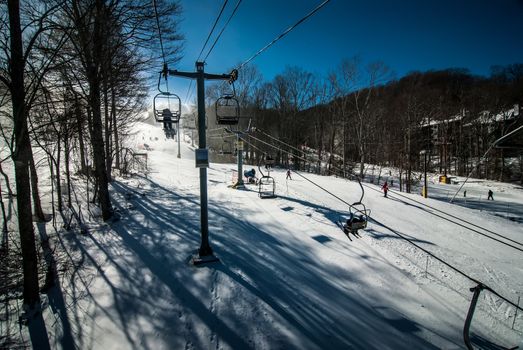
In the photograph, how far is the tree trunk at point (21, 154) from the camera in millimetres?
3646

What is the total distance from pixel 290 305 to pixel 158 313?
226 cm

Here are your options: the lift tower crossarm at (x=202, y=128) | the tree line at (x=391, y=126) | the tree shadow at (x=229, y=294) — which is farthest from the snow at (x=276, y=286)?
the tree line at (x=391, y=126)

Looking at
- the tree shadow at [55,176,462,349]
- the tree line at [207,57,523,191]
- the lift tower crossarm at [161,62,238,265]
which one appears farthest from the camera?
the tree line at [207,57,523,191]

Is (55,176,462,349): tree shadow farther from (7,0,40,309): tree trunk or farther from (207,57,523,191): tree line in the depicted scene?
(207,57,523,191): tree line

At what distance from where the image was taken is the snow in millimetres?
3834

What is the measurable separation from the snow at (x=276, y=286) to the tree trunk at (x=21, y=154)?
2.27ft

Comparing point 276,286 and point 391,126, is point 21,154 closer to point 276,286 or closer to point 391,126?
point 276,286

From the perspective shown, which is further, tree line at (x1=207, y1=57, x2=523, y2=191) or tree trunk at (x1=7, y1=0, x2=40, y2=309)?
tree line at (x1=207, y1=57, x2=523, y2=191)

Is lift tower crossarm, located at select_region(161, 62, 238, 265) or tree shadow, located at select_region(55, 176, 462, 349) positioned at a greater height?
lift tower crossarm, located at select_region(161, 62, 238, 265)

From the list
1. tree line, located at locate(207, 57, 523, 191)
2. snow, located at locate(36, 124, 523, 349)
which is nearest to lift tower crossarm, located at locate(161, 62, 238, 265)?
snow, located at locate(36, 124, 523, 349)

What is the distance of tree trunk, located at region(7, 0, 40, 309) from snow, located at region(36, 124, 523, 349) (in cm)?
69

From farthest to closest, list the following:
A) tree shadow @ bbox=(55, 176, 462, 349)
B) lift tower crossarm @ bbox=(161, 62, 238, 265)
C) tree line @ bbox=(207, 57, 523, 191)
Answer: tree line @ bbox=(207, 57, 523, 191), lift tower crossarm @ bbox=(161, 62, 238, 265), tree shadow @ bbox=(55, 176, 462, 349)

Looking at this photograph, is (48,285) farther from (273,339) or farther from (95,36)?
(95,36)

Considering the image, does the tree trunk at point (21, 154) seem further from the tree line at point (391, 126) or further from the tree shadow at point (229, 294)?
the tree line at point (391, 126)
